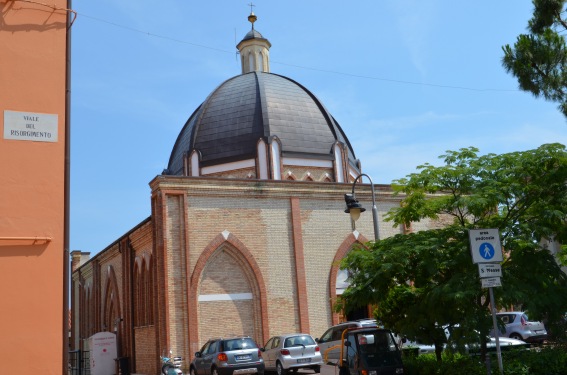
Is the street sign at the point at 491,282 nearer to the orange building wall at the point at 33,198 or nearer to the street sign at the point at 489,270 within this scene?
the street sign at the point at 489,270

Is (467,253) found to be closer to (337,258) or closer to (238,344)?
(238,344)

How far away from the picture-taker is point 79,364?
31828 millimetres

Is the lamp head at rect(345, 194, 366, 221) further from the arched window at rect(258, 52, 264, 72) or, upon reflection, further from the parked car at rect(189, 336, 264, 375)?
the arched window at rect(258, 52, 264, 72)

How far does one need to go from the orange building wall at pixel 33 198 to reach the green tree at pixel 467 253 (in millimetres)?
6769

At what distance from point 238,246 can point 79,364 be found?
11.7m

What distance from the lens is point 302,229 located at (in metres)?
27.7

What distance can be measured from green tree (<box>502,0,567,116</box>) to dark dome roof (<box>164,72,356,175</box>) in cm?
2107

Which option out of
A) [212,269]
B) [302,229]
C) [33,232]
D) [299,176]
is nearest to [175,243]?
[212,269]

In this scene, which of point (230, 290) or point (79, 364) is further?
point (79, 364)

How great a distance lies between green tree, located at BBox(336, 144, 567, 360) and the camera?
489 inches

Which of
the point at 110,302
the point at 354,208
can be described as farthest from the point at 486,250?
the point at 110,302

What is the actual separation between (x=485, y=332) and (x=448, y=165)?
3.75 m

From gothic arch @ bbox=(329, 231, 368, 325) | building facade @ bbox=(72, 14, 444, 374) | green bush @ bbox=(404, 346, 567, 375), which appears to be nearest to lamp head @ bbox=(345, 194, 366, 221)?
building facade @ bbox=(72, 14, 444, 374)

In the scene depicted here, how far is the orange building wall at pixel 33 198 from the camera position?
9.95 metres
